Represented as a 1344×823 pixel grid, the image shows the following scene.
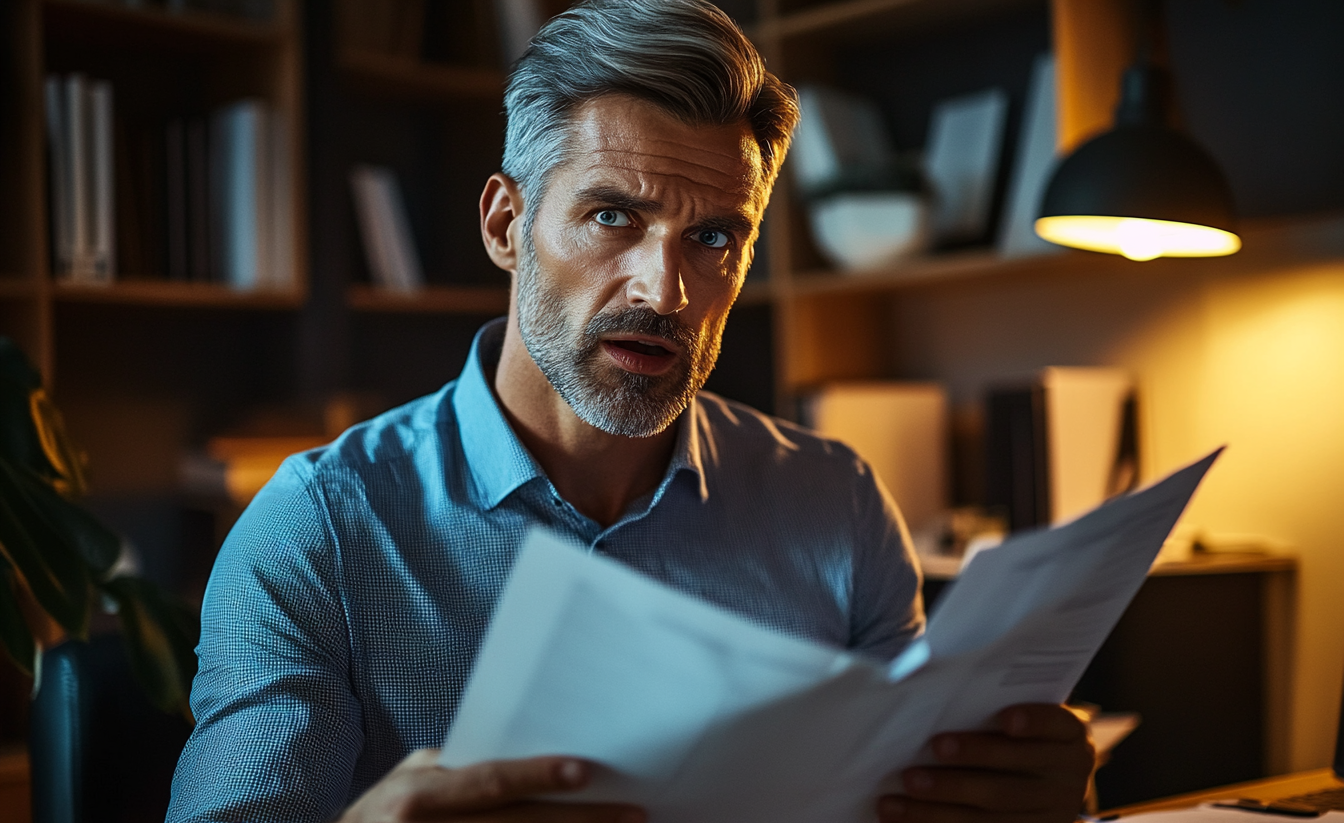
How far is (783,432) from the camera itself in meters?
1.25

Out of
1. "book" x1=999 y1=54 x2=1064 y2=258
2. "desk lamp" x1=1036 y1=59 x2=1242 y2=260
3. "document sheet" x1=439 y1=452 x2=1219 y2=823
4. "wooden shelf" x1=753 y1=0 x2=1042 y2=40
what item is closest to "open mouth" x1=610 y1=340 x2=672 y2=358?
"document sheet" x1=439 y1=452 x2=1219 y2=823

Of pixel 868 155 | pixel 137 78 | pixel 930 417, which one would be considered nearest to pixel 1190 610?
pixel 930 417

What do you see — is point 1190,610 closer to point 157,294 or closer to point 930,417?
point 930,417

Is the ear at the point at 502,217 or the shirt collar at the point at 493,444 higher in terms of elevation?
the ear at the point at 502,217

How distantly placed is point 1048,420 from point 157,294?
1.50m

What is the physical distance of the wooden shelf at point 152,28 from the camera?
196 cm

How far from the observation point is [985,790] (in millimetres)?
741

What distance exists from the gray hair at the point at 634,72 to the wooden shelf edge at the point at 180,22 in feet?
4.04

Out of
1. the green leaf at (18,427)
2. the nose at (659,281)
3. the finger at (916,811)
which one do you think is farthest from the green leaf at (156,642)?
the finger at (916,811)

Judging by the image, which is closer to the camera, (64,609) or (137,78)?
(64,609)

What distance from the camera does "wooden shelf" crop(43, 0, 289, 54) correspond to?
196 centimetres

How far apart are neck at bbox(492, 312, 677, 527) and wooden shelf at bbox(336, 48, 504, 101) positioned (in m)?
1.26

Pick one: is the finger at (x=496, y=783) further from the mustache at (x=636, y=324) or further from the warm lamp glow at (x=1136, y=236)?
the warm lamp glow at (x=1136, y=236)

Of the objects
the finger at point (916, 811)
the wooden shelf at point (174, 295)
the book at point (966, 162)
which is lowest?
the finger at point (916, 811)
